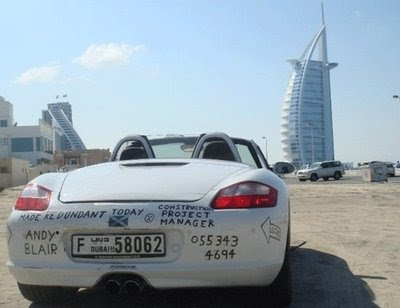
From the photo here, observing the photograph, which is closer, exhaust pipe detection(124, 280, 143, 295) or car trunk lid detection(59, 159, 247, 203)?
exhaust pipe detection(124, 280, 143, 295)

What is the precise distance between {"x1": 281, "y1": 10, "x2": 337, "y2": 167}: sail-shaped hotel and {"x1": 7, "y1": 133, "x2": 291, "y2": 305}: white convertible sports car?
394 feet

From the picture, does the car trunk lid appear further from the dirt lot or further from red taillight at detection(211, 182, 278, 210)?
the dirt lot

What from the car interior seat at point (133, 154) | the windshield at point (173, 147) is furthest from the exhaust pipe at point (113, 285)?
the windshield at point (173, 147)

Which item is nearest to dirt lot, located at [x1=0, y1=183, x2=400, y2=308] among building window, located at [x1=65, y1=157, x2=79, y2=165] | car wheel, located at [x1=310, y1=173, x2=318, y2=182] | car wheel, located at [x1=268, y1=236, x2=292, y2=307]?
car wheel, located at [x1=268, y1=236, x2=292, y2=307]

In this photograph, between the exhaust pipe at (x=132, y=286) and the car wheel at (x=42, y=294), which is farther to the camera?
the car wheel at (x=42, y=294)

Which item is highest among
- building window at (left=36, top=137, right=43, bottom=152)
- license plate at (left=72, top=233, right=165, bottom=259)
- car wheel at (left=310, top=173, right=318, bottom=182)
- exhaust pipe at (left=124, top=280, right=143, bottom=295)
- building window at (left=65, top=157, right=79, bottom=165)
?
building window at (left=36, top=137, right=43, bottom=152)

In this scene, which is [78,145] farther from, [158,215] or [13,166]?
[158,215]

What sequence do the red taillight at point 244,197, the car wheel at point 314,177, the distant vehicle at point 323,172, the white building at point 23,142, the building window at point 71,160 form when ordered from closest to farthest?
the red taillight at point 244,197 < the car wheel at point 314,177 < the distant vehicle at point 323,172 < the building window at point 71,160 < the white building at point 23,142

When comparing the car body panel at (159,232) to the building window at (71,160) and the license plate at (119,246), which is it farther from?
the building window at (71,160)

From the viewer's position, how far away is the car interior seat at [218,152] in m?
5.21

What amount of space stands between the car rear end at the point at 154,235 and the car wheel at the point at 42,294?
0.34 meters

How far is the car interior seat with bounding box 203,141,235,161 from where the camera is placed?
5211 millimetres

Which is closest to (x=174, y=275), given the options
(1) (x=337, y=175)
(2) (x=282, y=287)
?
(2) (x=282, y=287)

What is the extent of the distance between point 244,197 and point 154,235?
640 millimetres
